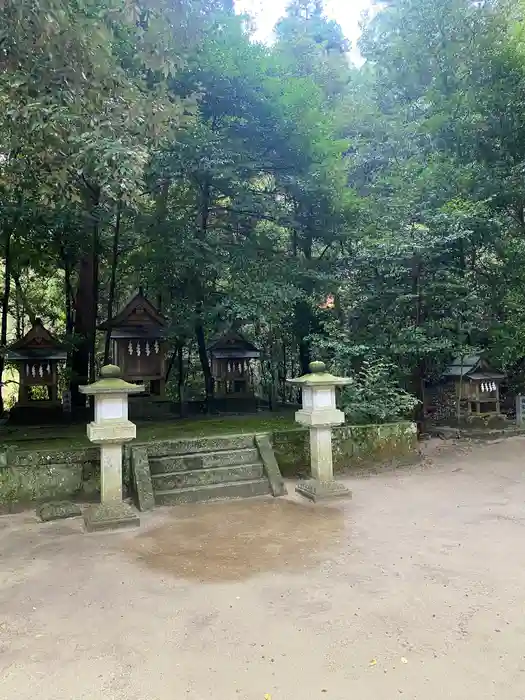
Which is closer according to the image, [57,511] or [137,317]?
[57,511]

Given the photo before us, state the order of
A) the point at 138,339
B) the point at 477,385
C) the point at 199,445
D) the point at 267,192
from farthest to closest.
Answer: the point at 477,385 < the point at 138,339 < the point at 267,192 < the point at 199,445

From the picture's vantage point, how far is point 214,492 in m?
6.25

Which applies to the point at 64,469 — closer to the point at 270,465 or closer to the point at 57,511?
the point at 57,511

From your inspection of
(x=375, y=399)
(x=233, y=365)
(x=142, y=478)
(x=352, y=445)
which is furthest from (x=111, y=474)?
(x=233, y=365)

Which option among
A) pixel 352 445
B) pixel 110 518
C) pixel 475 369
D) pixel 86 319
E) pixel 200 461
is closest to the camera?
pixel 110 518

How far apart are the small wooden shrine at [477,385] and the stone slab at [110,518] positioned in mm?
7684

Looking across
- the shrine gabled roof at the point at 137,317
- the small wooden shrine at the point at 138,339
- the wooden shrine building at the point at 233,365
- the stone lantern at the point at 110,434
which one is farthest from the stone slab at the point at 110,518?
the wooden shrine building at the point at 233,365

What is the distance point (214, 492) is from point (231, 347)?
497cm

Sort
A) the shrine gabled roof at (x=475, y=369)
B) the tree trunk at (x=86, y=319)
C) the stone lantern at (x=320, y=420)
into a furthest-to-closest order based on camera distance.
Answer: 1. the shrine gabled roof at (x=475, y=369)
2. the tree trunk at (x=86, y=319)
3. the stone lantern at (x=320, y=420)

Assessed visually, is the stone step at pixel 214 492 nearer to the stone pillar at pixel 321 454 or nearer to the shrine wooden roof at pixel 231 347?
the stone pillar at pixel 321 454

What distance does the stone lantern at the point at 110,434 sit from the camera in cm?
536

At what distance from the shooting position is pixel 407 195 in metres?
9.68

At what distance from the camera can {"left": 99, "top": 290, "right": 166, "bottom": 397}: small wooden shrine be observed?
32.0 ft

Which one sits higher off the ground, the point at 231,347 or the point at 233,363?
the point at 231,347
